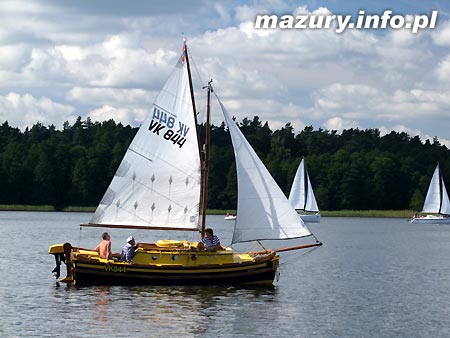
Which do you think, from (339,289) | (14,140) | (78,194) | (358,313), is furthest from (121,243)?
(14,140)

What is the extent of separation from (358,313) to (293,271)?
1584 centimetres

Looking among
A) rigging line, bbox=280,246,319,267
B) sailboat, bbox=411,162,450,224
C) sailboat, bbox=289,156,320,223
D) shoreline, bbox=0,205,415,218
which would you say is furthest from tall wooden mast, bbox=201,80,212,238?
shoreline, bbox=0,205,415,218

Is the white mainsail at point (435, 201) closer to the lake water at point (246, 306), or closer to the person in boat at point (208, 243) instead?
the lake water at point (246, 306)

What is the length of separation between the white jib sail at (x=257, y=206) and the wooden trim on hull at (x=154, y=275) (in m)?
1.57

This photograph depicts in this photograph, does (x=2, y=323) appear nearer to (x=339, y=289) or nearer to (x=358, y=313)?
(x=358, y=313)

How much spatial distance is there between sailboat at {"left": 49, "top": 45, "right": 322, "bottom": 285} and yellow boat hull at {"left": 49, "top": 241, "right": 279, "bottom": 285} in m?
0.05

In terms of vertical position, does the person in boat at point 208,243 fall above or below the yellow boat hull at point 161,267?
above

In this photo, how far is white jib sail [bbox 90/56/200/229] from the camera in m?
41.8

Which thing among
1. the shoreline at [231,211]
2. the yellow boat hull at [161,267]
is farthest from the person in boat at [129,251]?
the shoreline at [231,211]

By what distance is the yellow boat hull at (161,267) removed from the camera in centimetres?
4012

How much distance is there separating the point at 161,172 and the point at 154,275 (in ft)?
15.2

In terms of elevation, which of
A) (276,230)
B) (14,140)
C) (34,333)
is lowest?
(34,333)

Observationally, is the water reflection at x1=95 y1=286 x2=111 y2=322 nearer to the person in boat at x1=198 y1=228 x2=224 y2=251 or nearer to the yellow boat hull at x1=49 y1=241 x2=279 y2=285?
the yellow boat hull at x1=49 y1=241 x2=279 y2=285

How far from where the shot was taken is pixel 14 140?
195125 mm
